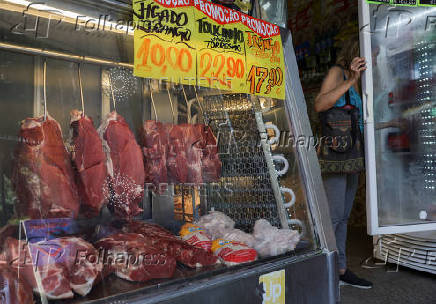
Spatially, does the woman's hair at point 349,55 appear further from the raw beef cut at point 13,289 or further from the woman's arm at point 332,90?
the raw beef cut at point 13,289

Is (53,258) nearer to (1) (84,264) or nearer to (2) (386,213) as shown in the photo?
(1) (84,264)

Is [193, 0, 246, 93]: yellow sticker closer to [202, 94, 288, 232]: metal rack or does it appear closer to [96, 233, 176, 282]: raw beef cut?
[202, 94, 288, 232]: metal rack

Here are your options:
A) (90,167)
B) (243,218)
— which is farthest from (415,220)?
(90,167)

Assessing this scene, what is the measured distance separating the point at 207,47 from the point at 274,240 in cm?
102

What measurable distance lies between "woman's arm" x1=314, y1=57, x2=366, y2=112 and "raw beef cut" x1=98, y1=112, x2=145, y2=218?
164cm

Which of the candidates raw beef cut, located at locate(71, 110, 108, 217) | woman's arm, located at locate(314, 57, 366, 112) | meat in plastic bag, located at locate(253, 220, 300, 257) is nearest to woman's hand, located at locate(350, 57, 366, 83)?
woman's arm, located at locate(314, 57, 366, 112)

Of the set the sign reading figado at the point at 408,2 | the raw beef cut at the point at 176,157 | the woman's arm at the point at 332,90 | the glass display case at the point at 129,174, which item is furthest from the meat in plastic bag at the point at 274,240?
the sign reading figado at the point at 408,2

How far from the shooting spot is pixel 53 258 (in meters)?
1.34

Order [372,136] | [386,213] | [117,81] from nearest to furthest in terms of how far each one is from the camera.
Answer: [117,81] → [372,136] → [386,213]

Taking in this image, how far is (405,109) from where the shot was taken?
337 centimetres

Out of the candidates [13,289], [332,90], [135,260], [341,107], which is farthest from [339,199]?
[13,289]

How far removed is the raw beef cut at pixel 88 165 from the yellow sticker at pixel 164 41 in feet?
1.21

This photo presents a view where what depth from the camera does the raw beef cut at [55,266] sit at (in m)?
1.26

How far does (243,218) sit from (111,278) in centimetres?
97
